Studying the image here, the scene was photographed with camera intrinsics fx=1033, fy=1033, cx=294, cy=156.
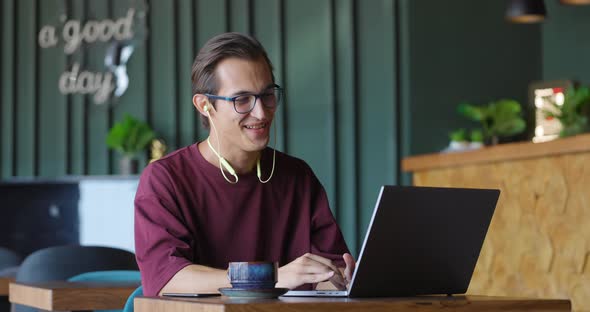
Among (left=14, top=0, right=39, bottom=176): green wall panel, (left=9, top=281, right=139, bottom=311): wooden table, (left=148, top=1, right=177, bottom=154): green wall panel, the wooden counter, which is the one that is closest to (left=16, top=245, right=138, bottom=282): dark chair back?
(left=9, top=281, right=139, bottom=311): wooden table

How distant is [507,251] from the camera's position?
5172 mm

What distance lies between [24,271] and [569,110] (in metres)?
3.66

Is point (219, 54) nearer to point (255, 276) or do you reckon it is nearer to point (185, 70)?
point (255, 276)

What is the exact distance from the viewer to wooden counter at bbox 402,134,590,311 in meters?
4.57

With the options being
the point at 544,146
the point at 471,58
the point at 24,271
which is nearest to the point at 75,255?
the point at 24,271

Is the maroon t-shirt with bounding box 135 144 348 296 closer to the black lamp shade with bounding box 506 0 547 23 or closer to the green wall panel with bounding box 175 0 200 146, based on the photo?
the black lamp shade with bounding box 506 0 547 23

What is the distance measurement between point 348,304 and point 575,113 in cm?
457

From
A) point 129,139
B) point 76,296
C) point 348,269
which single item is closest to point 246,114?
point 348,269

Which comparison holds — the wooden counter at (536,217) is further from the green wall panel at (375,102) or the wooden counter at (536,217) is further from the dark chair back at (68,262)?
the dark chair back at (68,262)

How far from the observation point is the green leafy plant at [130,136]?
7352mm

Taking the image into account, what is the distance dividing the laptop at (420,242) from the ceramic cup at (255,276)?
5.6 inches

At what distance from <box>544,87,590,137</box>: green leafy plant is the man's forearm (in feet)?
13.6

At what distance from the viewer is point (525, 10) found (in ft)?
21.2

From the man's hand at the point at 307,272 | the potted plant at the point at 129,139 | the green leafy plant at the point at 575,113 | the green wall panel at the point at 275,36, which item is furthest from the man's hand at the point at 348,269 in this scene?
the potted plant at the point at 129,139
